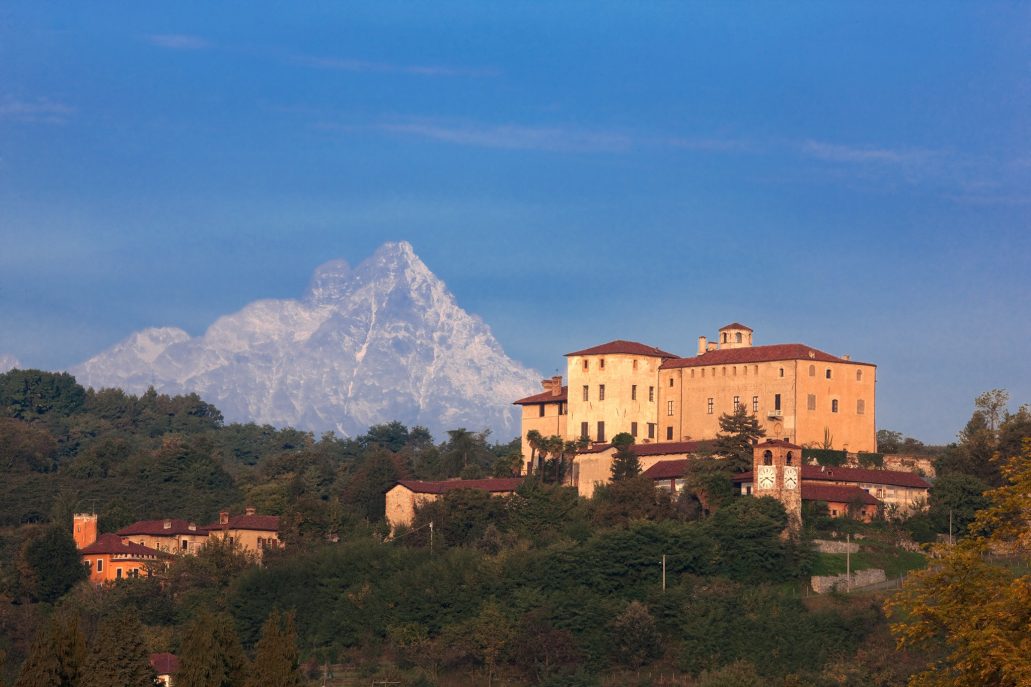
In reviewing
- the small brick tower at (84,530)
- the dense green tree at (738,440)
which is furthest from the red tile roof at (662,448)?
the small brick tower at (84,530)

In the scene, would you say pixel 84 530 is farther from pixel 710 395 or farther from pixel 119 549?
pixel 710 395

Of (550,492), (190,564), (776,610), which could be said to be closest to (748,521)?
(776,610)

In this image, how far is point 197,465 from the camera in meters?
87.2

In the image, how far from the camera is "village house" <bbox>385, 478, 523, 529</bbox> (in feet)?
229

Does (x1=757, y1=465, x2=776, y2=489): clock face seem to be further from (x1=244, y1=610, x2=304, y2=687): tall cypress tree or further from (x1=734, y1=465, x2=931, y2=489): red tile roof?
(x1=244, y1=610, x2=304, y2=687): tall cypress tree

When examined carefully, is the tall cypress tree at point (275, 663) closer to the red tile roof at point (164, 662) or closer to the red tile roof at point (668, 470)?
the red tile roof at point (164, 662)

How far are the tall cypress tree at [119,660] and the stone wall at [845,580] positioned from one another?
23851 mm

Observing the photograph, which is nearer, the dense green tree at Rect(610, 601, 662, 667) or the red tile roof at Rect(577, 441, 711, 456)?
the dense green tree at Rect(610, 601, 662, 667)

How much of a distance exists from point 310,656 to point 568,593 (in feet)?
31.2

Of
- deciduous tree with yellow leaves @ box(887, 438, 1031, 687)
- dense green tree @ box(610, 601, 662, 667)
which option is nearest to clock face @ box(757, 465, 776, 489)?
dense green tree @ box(610, 601, 662, 667)

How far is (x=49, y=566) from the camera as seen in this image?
6919cm

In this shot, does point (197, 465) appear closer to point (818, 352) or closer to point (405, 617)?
point (405, 617)

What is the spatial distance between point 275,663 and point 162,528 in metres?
34.2

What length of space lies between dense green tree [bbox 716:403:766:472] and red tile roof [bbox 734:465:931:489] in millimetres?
484
